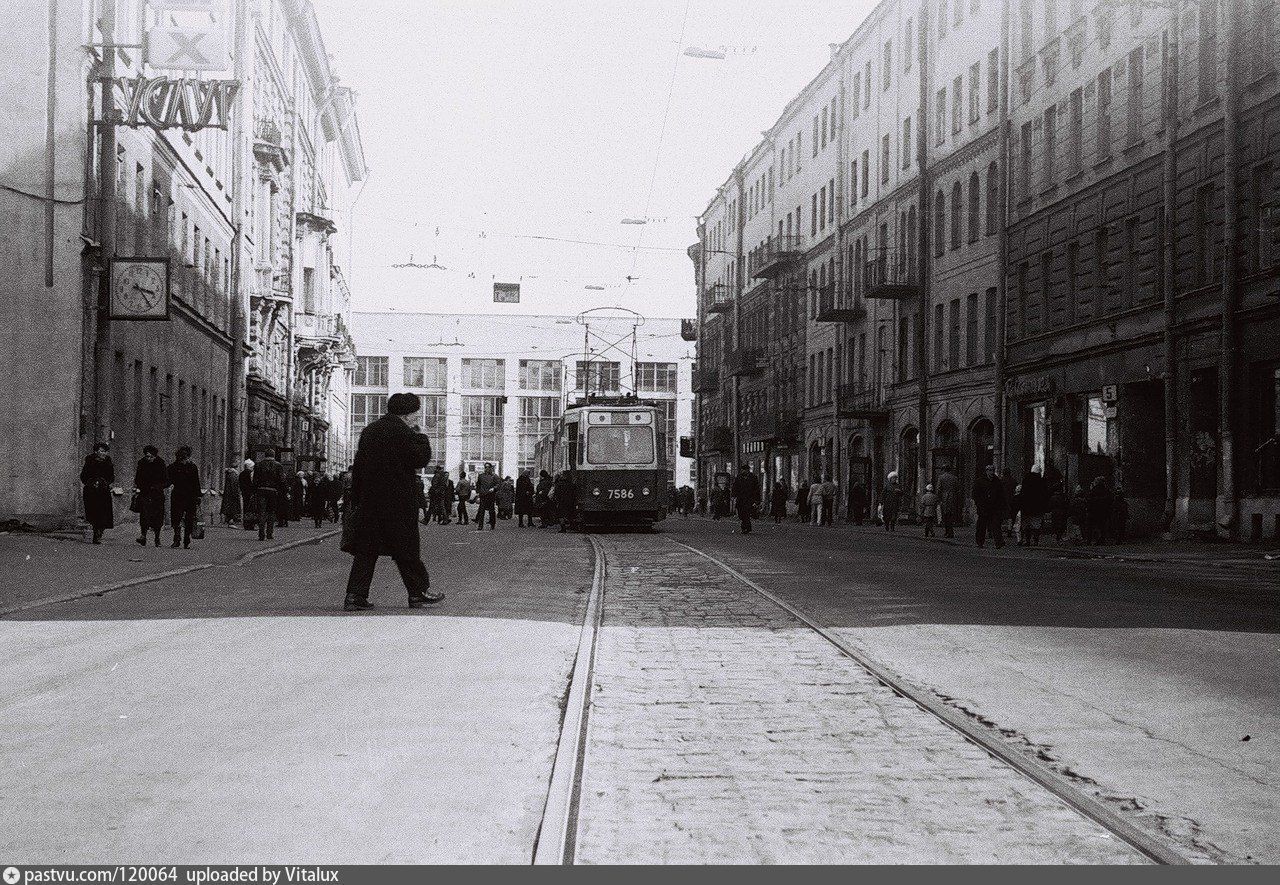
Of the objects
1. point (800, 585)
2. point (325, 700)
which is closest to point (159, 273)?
point (800, 585)

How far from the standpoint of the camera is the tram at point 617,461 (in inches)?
1474

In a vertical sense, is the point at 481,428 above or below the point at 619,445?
above

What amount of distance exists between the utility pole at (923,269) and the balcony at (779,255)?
17467 mm

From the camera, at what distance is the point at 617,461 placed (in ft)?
123

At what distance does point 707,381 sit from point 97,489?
6337 cm

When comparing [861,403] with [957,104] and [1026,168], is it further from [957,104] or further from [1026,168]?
[1026,168]

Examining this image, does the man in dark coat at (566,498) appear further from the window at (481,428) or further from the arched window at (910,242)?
the window at (481,428)

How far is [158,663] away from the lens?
9.89 metres

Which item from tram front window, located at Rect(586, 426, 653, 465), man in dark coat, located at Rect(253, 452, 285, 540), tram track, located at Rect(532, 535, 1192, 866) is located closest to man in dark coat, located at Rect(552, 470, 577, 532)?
tram front window, located at Rect(586, 426, 653, 465)

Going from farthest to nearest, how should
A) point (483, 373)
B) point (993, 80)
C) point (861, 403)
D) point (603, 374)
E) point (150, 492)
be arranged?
1. point (603, 374)
2. point (483, 373)
3. point (861, 403)
4. point (993, 80)
5. point (150, 492)

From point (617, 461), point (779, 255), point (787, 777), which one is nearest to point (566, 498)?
point (617, 461)

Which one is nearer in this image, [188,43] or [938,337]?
[188,43]

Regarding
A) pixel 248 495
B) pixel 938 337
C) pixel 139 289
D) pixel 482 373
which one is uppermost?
pixel 482 373
